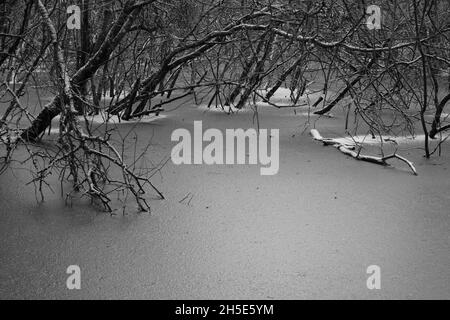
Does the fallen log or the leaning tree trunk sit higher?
the leaning tree trunk

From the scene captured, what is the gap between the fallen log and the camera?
295 cm

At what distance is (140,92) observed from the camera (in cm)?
403

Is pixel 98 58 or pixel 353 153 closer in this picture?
pixel 98 58

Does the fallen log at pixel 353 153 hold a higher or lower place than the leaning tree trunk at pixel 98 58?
lower

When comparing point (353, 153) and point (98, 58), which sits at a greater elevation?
point (98, 58)

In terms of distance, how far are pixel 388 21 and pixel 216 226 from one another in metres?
2.60

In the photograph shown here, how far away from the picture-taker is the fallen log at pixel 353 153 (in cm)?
295

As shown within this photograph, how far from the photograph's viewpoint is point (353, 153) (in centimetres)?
316
